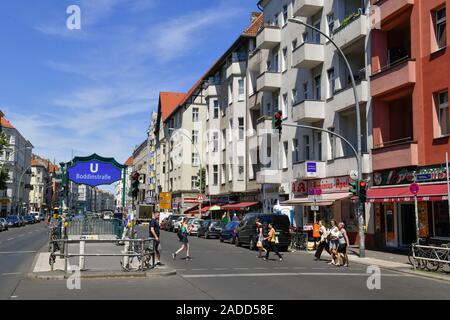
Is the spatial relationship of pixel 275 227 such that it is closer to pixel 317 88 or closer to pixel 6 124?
pixel 317 88

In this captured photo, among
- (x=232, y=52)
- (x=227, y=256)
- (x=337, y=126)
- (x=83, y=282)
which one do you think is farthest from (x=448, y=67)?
(x=232, y=52)

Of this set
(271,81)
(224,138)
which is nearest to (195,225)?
(224,138)

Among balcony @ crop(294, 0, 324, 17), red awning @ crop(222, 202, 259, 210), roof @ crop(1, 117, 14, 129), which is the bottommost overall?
red awning @ crop(222, 202, 259, 210)

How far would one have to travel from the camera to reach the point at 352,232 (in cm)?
2828

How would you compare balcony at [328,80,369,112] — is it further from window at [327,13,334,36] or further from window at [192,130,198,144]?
window at [192,130,198,144]

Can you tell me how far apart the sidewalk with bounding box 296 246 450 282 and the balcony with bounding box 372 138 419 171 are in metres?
4.08

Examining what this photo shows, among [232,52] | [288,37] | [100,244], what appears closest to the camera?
[100,244]

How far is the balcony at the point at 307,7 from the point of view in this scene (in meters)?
32.1

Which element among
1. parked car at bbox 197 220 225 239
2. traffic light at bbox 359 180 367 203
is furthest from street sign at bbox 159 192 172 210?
traffic light at bbox 359 180 367 203

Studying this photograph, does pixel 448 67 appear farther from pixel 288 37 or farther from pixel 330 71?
pixel 288 37

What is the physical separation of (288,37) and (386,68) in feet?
43.3

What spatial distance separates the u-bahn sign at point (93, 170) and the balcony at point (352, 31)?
15.6 metres

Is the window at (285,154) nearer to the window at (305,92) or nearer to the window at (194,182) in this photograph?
the window at (305,92)

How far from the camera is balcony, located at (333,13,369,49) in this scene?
86.6 ft
